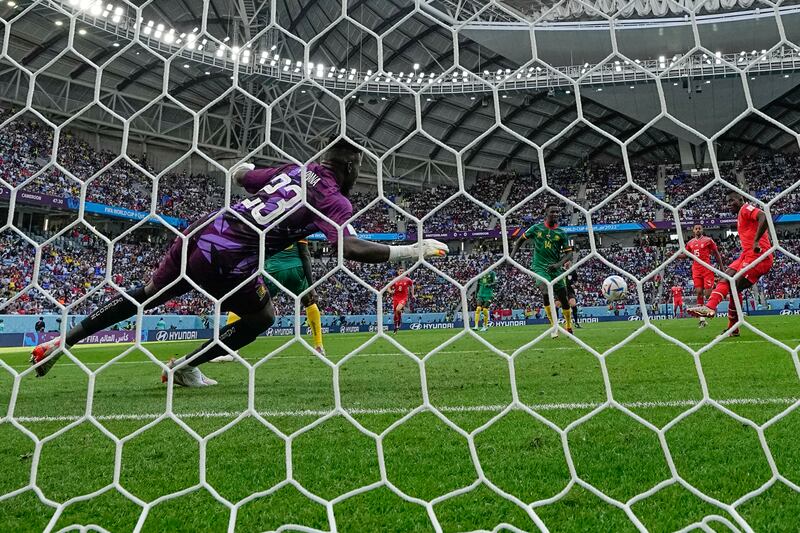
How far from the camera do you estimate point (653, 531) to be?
1.28m

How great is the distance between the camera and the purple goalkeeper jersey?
8.72 feet

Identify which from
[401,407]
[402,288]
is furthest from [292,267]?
[402,288]

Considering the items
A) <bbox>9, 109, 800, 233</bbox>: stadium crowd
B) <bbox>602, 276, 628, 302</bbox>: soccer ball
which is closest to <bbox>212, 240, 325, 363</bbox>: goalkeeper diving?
<bbox>602, 276, 628, 302</bbox>: soccer ball

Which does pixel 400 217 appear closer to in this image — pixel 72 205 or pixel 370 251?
pixel 72 205

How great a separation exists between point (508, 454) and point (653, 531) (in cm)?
63

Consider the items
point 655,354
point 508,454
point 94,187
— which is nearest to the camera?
point 508,454

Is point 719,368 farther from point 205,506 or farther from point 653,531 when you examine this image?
point 205,506

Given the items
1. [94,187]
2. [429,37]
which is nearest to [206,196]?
[94,187]

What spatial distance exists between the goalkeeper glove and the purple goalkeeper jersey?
29 cm

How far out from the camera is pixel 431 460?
1847mm

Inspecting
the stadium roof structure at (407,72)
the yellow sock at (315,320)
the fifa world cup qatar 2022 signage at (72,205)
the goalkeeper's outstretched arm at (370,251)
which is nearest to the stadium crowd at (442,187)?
the fifa world cup qatar 2022 signage at (72,205)

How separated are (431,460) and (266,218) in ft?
5.08

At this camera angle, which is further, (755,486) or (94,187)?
(94,187)

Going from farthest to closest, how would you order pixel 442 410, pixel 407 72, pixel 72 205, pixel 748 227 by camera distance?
1. pixel 407 72
2. pixel 72 205
3. pixel 748 227
4. pixel 442 410
